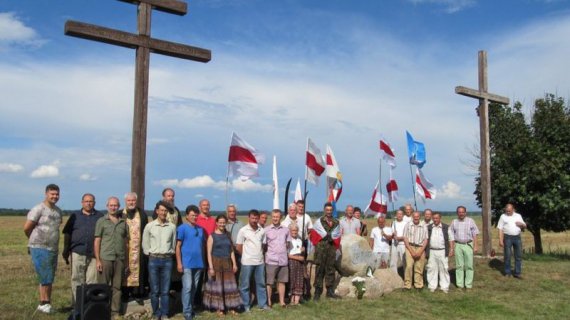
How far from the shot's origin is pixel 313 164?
12008mm

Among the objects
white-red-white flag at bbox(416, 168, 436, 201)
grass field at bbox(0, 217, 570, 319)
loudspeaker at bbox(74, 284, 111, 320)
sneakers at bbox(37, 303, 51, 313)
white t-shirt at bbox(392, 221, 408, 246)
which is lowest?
grass field at bbox(0, 217, 570, 319)

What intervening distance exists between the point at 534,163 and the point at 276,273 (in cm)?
1201

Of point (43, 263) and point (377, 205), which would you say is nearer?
point (43, 263)

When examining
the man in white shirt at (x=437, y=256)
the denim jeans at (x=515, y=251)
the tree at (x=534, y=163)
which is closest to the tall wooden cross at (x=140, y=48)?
the man in white shirt at (x=437, y=256)

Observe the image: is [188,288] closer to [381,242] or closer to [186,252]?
[186,252]

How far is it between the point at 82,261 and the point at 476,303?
7925 millimetres

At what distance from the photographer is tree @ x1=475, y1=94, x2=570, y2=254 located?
18.3m

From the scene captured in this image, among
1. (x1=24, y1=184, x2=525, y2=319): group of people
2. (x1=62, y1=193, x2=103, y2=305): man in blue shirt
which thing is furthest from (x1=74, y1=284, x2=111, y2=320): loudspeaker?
(x1=62, y1=193, x2=103, y2=305): man in blue shirt

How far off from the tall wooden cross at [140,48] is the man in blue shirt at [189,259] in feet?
3.13

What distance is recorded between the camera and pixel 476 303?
11492 millimetres

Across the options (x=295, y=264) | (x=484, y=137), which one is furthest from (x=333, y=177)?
(x=484, y=137)

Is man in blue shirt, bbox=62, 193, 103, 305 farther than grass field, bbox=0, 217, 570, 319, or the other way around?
grass field, bbox=0, 217, 570, 319

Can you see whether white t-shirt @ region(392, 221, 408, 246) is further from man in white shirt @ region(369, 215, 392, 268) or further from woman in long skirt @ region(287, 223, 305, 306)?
woman in long skirt @ region(287, 223, 305, 306)

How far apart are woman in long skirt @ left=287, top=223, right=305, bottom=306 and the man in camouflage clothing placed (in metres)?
0.53
